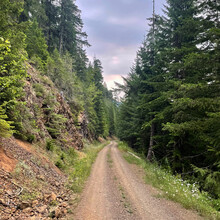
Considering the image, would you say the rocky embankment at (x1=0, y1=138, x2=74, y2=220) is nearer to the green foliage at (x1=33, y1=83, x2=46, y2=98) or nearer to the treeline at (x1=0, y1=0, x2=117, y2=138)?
the treeline at (x1=0, y1=0, x2=117, y2=138)

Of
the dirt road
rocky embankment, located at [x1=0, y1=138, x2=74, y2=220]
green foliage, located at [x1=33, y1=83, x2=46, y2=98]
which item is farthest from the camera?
green foliage, located at [x1=33, y1=83, x2=46, y2=98]

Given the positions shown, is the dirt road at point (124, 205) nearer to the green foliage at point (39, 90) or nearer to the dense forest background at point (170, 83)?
the dense forest background at point (170, 83)

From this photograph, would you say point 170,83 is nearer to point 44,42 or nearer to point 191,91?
point 191,91

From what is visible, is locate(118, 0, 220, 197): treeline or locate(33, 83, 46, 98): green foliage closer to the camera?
locate(118, 0, 220, 197): treeline

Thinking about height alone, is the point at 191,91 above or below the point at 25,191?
above

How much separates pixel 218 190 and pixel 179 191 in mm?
1667

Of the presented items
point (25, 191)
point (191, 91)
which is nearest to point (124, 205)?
point (25, 191)

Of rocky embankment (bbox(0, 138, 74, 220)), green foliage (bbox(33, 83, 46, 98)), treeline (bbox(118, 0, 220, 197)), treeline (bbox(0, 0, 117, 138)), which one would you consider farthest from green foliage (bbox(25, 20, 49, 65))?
rocky embankment (bbox(0, 138, 74, 220))

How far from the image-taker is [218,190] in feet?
20.8

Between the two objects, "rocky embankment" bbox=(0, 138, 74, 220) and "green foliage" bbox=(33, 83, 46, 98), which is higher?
"green foliage" bbox=(33, 83, 46, 98)

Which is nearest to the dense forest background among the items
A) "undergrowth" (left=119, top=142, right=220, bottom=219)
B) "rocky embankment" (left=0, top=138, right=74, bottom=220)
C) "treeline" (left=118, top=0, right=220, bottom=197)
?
"treeline" (left=118, top=0, right=220, bottom=197)

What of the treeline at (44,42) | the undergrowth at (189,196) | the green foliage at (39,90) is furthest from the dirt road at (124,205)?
the green foliage at (39,90)

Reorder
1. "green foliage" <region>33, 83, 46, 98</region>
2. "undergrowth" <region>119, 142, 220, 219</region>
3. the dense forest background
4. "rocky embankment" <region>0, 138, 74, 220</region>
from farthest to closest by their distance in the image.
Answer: "green foliage" <region>33, 83, 46, 98</region> → the dense forest background → "undergrowth" <region>119, 142, 220, 219</region> → "rocky embankment" <region>0, 138, 74, 220</region>

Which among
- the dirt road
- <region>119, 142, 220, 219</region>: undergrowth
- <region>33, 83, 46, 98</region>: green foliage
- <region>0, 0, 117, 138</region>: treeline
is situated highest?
<region>0, 0, 117, 138</region>: treeline
